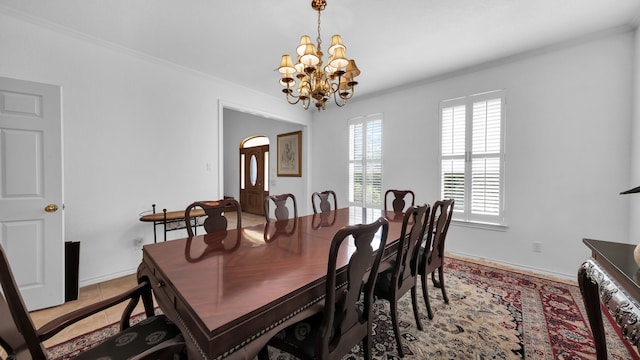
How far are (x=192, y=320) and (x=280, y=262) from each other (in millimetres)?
514

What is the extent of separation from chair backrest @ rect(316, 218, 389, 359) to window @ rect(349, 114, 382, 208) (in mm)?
3359

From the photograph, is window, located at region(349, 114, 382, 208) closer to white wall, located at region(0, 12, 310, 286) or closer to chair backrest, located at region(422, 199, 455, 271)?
chair backrest, located at region(422, 199, 455, 271)

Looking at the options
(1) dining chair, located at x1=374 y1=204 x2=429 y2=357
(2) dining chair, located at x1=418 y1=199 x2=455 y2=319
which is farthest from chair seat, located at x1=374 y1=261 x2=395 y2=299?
(2) dining chair, located at x1=418 y1=199 x2=455 y2=319

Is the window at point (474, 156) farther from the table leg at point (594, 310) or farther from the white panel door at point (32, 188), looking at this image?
the white panel door at point (32, 188)

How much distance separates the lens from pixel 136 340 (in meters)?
1.07

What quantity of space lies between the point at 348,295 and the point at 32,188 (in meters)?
2.91

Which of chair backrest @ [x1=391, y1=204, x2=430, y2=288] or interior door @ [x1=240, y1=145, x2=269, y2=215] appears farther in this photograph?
interior door @ [x1=240, y1=145, x2=269, y2=215]

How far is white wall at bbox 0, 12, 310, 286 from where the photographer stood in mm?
2463

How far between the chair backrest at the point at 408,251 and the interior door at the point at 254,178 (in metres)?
5.29

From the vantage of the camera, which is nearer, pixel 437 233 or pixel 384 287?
pixel 384 287

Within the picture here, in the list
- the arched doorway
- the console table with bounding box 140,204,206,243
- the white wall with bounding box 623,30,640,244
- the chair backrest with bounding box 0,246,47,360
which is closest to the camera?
the chair backrest with bounding box 0,246,47,360

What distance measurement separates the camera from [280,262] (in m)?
1.31

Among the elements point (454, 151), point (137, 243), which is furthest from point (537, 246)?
point (137, 243)

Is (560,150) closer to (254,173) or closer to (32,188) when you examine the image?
(32,188)
